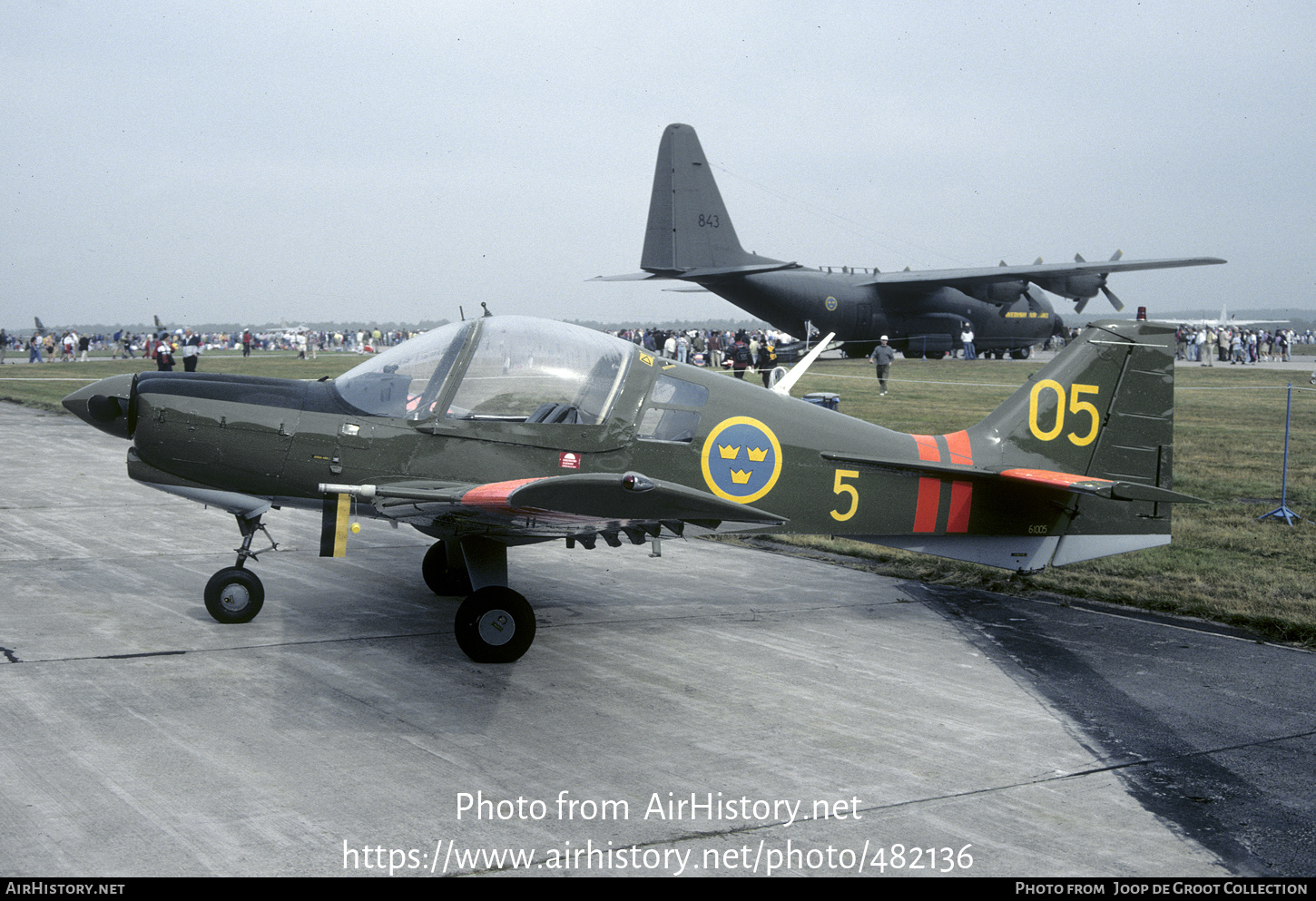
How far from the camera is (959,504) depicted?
763 centimetres

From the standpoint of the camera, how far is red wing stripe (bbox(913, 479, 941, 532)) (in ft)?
24.8

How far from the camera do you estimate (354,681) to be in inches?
237

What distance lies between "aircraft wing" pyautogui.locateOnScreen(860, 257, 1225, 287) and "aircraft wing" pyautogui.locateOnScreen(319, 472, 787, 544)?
3524 centimetres

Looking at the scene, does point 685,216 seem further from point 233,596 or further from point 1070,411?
point 233,596

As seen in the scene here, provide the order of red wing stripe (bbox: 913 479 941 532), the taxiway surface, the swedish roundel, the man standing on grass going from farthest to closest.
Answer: the man standing on grass, red wing stripe (bbox: 913 479 941 532), the swedish roundel, the taxiway surface

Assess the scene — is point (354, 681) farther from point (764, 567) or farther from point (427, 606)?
point (764, 567)

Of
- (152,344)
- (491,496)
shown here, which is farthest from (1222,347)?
(152,344)

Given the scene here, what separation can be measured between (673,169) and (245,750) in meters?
32.8

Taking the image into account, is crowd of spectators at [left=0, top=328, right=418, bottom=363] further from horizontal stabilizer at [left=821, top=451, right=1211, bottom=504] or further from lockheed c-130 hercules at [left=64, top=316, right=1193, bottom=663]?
horizontal stabilizer at [left=821, top=451, right=1211, bottom=504]

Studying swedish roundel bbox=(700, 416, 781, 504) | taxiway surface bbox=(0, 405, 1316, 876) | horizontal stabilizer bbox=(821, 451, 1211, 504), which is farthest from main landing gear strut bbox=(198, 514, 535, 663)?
horizontal stabilizer bbox=(821, 451, 1211, 504)

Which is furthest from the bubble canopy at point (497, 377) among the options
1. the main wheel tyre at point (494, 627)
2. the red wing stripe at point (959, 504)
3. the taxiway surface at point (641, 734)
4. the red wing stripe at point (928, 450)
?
the red wing stripe at point (959, 504)

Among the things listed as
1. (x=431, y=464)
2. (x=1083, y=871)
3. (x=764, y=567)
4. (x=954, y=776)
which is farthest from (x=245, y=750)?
(x=764, y=567)

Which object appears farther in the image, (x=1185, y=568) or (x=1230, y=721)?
(x=1185, y=568)

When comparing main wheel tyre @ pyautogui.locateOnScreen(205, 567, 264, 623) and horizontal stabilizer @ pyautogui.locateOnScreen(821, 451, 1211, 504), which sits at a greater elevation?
horizontal stabilizer @ pyautogui.locateOnScreen(821, 451, 1211, 504)
